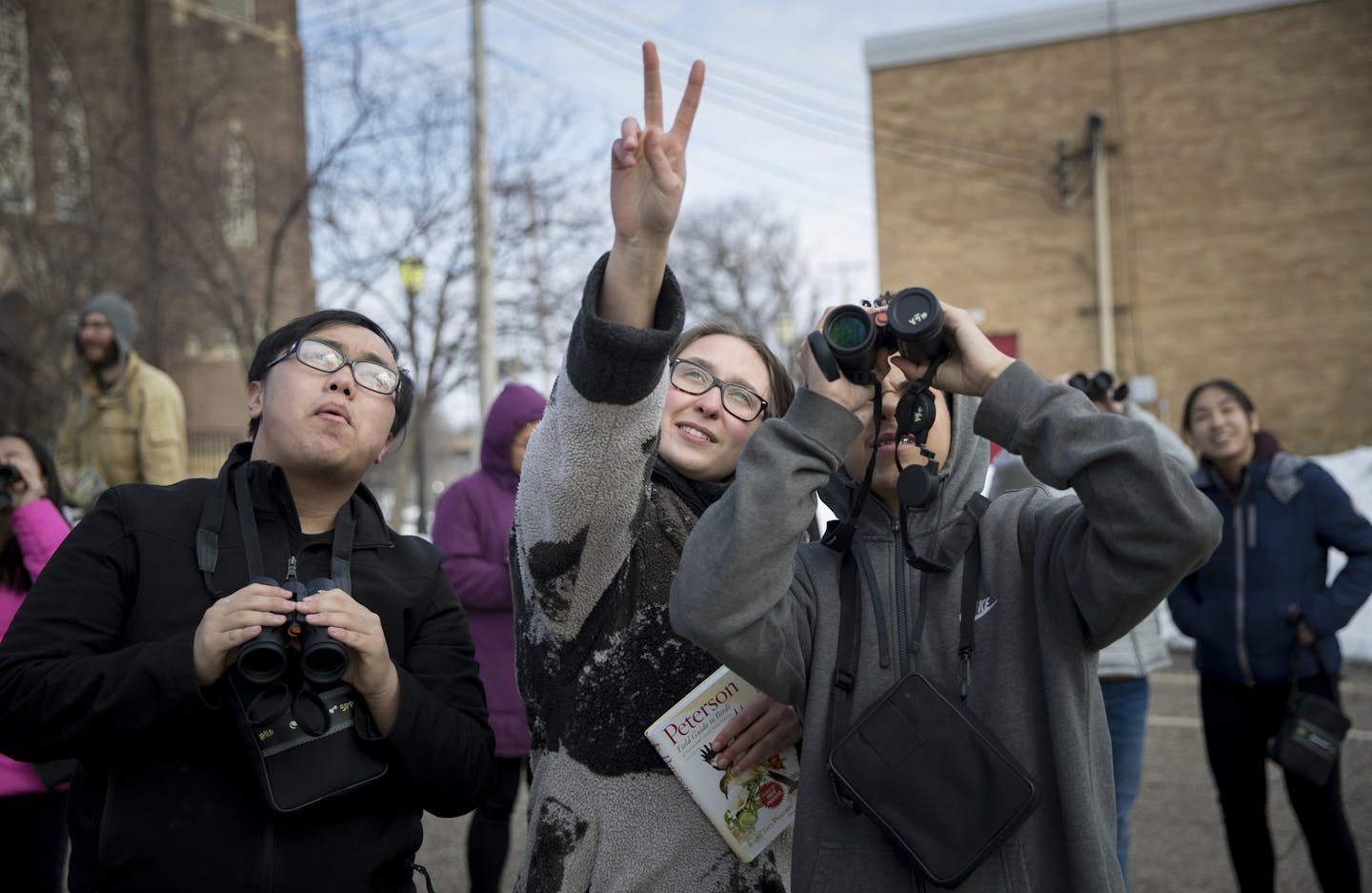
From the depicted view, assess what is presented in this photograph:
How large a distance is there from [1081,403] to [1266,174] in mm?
22927

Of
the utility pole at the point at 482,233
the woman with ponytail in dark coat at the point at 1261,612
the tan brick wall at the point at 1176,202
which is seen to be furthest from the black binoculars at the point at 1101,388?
the tan brick wall at the point at 1176,202

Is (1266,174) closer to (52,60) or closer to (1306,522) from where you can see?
(1306,522)

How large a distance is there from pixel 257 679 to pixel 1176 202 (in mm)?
23508

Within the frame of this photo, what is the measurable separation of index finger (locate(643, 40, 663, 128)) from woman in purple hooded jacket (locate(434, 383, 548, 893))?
2.82m

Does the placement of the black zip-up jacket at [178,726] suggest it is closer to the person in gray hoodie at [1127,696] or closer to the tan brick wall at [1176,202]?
the person in gray hoodie at [1127,696]

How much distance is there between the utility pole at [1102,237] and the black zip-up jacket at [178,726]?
860 inches

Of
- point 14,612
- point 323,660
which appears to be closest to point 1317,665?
point 323,660

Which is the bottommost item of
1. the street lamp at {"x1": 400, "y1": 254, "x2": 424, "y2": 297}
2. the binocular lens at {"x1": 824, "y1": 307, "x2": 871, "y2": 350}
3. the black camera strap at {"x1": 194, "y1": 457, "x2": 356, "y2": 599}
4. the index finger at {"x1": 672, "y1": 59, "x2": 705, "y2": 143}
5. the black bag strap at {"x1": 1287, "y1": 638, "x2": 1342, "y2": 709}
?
the black bag strap at {"x1": 1287, "y1": 638, "x2": 1342, "y2": 709}

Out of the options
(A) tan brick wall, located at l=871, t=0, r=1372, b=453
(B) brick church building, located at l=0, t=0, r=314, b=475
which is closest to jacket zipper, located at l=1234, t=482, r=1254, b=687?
(B) brick church building, located at l=0, t=0, r=314, b=475

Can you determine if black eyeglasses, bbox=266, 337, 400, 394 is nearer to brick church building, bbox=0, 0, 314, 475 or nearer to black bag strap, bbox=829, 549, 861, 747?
black bag strap, bbox=829, 549, 861, 747

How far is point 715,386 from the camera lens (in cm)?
236

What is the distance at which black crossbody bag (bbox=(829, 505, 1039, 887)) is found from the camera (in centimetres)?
179

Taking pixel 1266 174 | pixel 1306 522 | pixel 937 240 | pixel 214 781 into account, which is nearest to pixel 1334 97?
pixel 1266 174

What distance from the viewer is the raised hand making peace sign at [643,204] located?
70.5 inches
